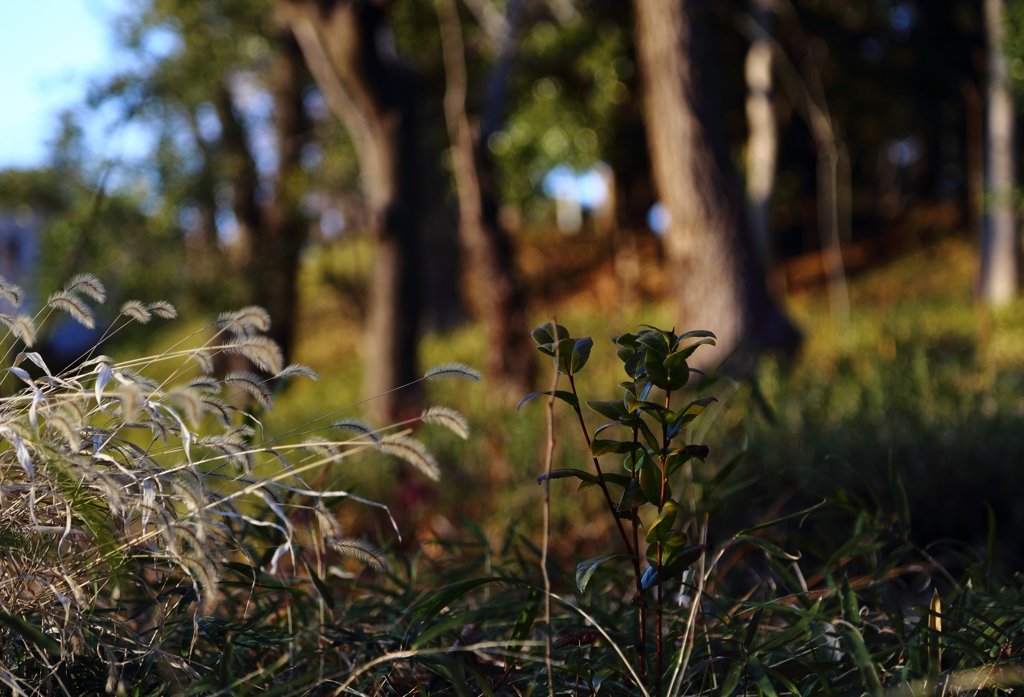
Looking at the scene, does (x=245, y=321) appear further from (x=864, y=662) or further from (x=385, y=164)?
(x=385, y=164)

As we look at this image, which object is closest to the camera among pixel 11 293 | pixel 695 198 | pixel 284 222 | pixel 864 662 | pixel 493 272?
pixel 864 662

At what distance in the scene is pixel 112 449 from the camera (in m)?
1.41

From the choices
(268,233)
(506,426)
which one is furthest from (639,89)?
(506,426)

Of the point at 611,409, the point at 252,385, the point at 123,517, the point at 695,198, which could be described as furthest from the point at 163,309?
the point at 695,198

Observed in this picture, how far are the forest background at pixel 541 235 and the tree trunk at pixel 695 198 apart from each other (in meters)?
0.02

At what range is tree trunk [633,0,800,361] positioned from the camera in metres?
6.89

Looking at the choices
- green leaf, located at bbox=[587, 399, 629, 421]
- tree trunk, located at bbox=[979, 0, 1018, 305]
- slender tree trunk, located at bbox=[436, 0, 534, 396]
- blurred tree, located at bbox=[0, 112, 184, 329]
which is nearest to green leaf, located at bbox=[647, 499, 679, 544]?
green leaf, located at bbox=[587, 399, 629, 421]

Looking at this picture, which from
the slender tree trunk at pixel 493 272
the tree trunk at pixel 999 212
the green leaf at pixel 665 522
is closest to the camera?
the green leaf at pixel 665 522

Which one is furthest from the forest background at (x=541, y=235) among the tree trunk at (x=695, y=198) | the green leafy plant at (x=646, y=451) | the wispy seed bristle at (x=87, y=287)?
the wispy seed bristle at (x=87, y=287)

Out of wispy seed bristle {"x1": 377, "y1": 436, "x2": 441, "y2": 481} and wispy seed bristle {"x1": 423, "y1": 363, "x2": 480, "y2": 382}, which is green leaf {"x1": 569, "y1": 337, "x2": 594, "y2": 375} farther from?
wispy seed bristle {"x1": 377, "y1": 436, "x2": 441, "y2": 481}

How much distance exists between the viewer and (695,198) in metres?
6.94

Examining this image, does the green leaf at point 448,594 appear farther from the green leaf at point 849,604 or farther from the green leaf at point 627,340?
the green leaf at point 849,604

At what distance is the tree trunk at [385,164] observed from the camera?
26.1 feet

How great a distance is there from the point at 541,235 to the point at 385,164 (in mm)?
11606
